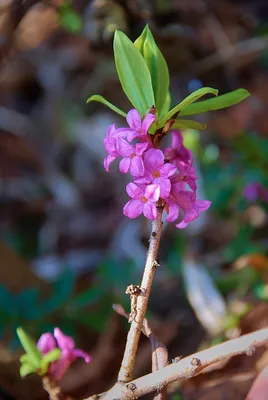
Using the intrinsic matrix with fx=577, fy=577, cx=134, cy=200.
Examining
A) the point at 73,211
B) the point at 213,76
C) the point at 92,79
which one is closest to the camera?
the point at 213,76

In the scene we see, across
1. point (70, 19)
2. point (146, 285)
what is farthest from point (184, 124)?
point (70, 19)

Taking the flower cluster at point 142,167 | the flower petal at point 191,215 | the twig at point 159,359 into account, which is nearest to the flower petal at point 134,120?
the flower cluster at point 142,167

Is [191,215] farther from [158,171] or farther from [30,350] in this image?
[30,350]

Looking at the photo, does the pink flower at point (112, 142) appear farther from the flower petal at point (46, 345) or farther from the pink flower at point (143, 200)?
the flower petal at point (46, 345)

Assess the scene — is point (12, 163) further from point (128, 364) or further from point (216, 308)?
point (128, 364)

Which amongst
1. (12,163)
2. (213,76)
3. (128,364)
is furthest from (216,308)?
(12,163)

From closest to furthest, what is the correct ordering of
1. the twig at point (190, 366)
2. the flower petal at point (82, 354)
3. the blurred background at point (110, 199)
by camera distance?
the twig at point (190, 366) < the flower petal at point (82, 354) < the blurred background at point (110, 199)
